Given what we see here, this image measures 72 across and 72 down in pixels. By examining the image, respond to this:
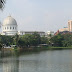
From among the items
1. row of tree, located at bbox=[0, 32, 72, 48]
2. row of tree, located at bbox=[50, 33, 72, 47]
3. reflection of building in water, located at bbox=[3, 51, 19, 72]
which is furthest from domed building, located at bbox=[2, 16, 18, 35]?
reflection of building in water, located at bbox=[3, 51, 19, 72]

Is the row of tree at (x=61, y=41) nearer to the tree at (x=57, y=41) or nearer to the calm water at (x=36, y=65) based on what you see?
the tree at (x=57, y=41)

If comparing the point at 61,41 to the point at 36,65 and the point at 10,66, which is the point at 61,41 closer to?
the point at 36,65

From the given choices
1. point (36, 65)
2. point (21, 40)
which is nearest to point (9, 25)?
point (21, 40)

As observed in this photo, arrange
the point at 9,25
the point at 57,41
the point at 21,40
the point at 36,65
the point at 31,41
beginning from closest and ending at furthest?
1. the point at 36,65
2. the point at 21,40
3. the point at 31,41
4. the point at 57,41
5. the point at 9,25

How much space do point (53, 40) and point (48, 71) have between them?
177 ft

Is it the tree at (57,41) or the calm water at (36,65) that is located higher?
the tree at (57,41)

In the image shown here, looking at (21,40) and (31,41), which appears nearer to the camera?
(21,40)

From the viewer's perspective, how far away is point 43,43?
73.3m

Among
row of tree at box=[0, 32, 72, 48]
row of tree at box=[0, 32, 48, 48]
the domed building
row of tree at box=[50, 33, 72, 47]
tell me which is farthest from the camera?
the domed building

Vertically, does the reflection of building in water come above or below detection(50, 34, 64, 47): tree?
below

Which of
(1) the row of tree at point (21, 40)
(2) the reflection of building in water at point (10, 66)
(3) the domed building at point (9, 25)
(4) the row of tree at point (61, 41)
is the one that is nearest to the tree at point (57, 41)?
(4) the row of tree at point (61, 41)

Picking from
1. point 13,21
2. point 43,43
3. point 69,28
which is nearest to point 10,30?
point 13,21

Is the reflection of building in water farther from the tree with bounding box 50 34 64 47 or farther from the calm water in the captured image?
the tree with bounding box 50 34 64 47

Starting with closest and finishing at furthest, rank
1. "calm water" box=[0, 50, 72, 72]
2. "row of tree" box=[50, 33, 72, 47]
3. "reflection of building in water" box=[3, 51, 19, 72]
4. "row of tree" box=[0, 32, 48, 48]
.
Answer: "calm water" box=[0, 50, 72, 72]
"reflection of building in water" box=[3, 51, 19, 72]
"row of tree" box=[0, 32, 48, 48]
"row of tree" box=[50, 33, 72, 47]
